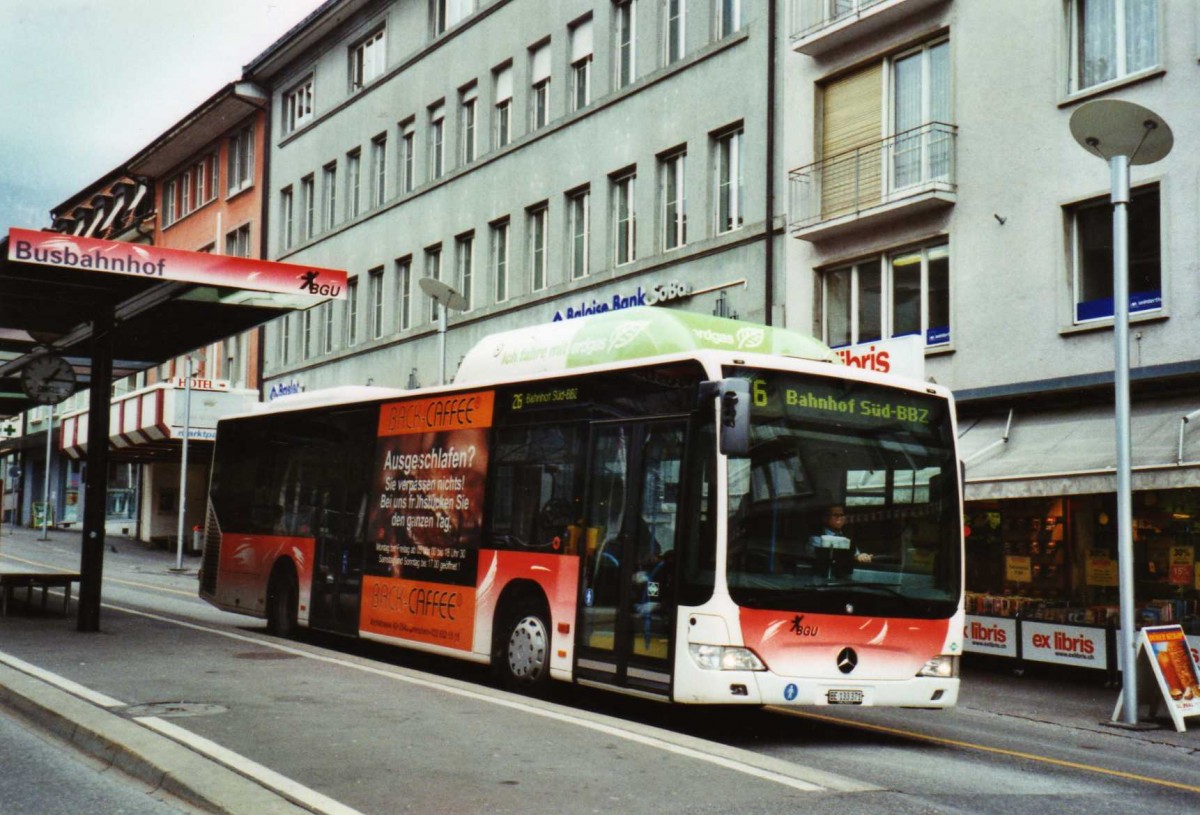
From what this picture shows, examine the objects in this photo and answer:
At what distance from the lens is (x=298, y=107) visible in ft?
146

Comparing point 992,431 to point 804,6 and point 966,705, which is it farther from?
point 804,6

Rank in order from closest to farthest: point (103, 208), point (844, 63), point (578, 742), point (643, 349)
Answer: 1. point (578, 742)
2. point (643, 349)
3. point (844, 63)
4. point (103, 208)

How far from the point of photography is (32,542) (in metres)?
53.5

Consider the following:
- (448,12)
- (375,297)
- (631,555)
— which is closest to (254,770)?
(631,555)

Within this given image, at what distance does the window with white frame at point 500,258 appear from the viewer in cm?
3316

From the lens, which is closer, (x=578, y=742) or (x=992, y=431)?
(x=578, y=742)

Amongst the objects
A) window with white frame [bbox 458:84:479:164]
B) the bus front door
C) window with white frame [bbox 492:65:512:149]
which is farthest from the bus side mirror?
window with white frame [bbox 458:84:479:164]

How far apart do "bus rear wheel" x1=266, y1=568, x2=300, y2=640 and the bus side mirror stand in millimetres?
8471

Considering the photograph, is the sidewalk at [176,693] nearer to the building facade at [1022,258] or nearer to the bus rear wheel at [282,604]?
the bus rear wheel at [282,604]

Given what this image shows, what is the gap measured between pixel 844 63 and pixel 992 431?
702 cm

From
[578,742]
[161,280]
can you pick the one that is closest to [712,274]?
[161,280]

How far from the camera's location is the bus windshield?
415 inches

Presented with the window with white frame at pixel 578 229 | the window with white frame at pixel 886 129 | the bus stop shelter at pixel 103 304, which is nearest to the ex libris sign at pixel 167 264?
the bus stop shelter at pixel 103 304

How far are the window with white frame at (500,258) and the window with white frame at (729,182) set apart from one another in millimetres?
7934
